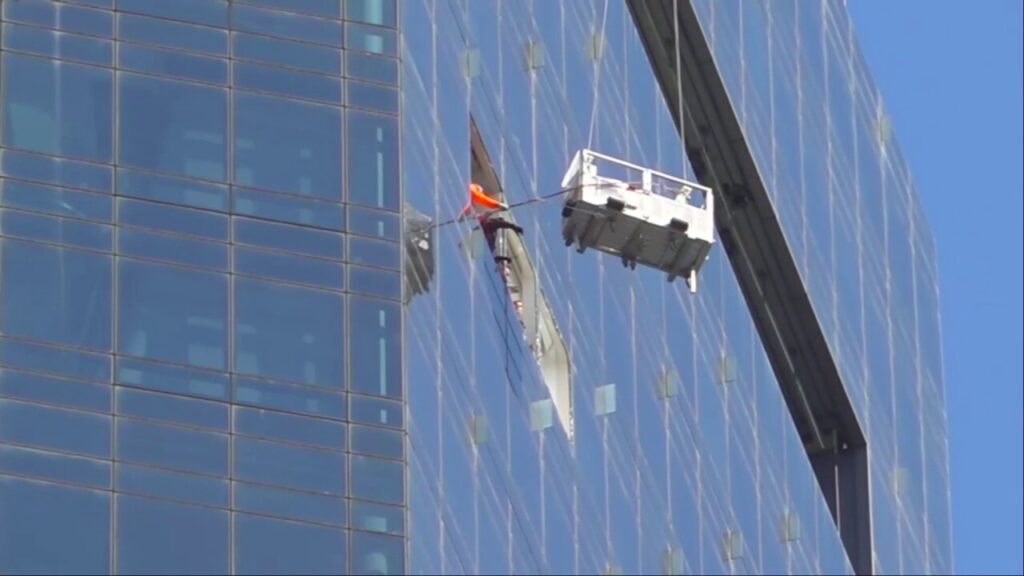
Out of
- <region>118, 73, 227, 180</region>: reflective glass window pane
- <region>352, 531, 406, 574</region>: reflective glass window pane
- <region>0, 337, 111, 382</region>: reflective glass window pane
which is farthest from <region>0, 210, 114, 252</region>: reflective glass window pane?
<region>352, 531, 406, 574</region>: reflective glass window pane

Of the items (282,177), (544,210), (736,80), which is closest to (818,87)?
(736,80)

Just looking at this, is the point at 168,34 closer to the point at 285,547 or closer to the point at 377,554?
the point at 285,547

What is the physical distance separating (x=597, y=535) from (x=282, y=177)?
11.8m

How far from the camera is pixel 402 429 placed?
80812mm

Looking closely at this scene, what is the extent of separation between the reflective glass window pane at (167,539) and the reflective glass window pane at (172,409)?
150cm

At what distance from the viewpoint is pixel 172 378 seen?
79.8 m

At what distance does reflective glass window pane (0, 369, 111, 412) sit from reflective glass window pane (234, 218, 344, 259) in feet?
13.4

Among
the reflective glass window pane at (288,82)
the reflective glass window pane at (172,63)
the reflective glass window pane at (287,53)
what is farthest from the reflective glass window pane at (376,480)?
the reflective glass window pane at (287,53)

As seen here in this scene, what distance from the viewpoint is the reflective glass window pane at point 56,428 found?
3063 inches

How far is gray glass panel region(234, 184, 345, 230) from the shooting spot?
268ft

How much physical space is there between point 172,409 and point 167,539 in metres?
2.36

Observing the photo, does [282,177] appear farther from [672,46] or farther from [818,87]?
[818,87]

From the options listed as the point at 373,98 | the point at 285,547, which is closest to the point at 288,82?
the point at 373,98

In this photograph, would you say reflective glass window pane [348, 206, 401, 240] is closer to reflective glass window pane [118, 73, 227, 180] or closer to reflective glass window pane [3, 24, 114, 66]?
reflective glass window pane [118, 73, 227, 180]
